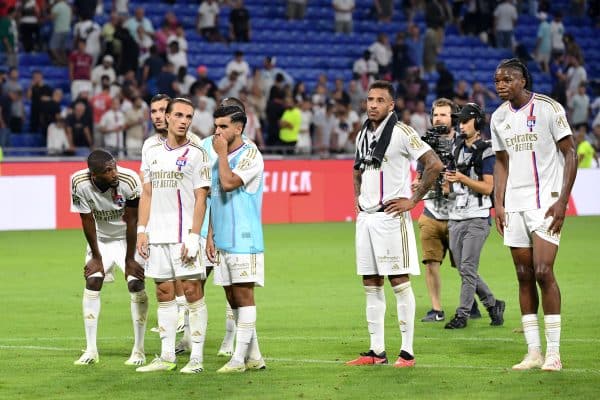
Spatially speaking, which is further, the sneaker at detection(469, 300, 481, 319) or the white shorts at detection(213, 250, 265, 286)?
the sneaker at detection(469, 300, 481, 319)

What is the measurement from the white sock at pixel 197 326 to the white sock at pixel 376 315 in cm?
141

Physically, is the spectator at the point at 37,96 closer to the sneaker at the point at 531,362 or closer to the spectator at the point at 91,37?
the spectator at the point at 91,37

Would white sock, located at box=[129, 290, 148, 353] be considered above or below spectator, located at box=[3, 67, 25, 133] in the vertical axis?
below

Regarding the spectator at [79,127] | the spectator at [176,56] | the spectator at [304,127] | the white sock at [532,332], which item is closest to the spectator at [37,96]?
the spectator at [79,127]

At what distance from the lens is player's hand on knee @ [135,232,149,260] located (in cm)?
1029

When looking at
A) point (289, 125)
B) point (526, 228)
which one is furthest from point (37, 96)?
point (526, 228)

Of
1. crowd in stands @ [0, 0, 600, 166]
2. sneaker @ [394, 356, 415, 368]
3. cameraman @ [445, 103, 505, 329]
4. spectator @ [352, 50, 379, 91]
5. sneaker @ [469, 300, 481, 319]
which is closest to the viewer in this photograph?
sneaker @ [394, 356, 415, 368]

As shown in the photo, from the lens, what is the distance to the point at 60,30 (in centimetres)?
3100

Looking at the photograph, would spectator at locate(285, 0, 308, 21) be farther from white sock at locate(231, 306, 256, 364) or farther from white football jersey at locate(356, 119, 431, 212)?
white sock at locate(231, 306, 256, 364)

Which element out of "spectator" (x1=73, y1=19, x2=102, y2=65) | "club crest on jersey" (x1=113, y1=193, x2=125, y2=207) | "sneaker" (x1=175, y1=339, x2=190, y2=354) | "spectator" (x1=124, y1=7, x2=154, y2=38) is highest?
"spectator" (x1=124, y1=7, x2=154, y2=38)

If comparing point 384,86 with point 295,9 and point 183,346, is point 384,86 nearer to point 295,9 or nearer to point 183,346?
point 183,346

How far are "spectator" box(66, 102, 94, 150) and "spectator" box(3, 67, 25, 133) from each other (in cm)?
157

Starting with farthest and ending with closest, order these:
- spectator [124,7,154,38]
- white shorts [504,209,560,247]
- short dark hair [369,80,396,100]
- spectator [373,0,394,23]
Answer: spectator [373,0,394,23] → spectator [124,7,154,38] → short dark hair [369,80,396,100] → white shorts [504,209,560,247]

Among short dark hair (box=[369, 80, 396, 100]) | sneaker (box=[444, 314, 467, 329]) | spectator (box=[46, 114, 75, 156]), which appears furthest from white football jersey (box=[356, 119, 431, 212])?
spectator (box=[46, 114, 75, 156])
